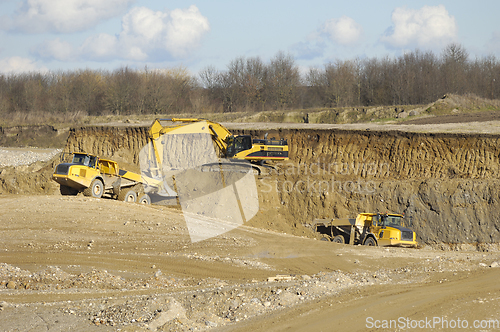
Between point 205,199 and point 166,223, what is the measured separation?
6.43 meters

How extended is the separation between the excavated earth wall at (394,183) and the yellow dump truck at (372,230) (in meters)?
2.72

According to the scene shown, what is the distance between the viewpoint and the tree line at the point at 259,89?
54.5 metres

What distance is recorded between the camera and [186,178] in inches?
919

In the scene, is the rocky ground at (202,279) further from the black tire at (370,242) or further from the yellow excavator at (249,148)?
the yellow excavator at (249,148)

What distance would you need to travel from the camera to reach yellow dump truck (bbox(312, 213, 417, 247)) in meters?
A: 16.5

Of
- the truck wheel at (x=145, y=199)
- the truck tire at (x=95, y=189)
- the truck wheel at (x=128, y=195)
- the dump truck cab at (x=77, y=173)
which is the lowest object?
the truck wheel at (x=145, y=199)

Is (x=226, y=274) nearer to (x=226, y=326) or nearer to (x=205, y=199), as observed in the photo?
(x=226, y=326)

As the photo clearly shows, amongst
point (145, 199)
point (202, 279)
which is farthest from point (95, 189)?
point (202, 279)

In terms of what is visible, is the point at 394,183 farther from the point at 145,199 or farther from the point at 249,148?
the point at 145,199

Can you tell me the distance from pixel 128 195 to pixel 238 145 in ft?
22.9

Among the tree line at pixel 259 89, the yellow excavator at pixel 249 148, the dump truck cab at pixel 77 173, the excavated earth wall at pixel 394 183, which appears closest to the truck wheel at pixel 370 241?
the excavated earth wall at pixel 394 183

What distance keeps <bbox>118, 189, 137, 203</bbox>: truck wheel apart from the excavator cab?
6.30 meters

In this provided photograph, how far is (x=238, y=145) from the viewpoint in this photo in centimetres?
2375

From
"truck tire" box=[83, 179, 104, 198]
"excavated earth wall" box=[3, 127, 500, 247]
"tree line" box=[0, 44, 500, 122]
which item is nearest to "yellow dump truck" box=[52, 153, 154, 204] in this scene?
"truck tire" box=[83, 179, 104, 198]
